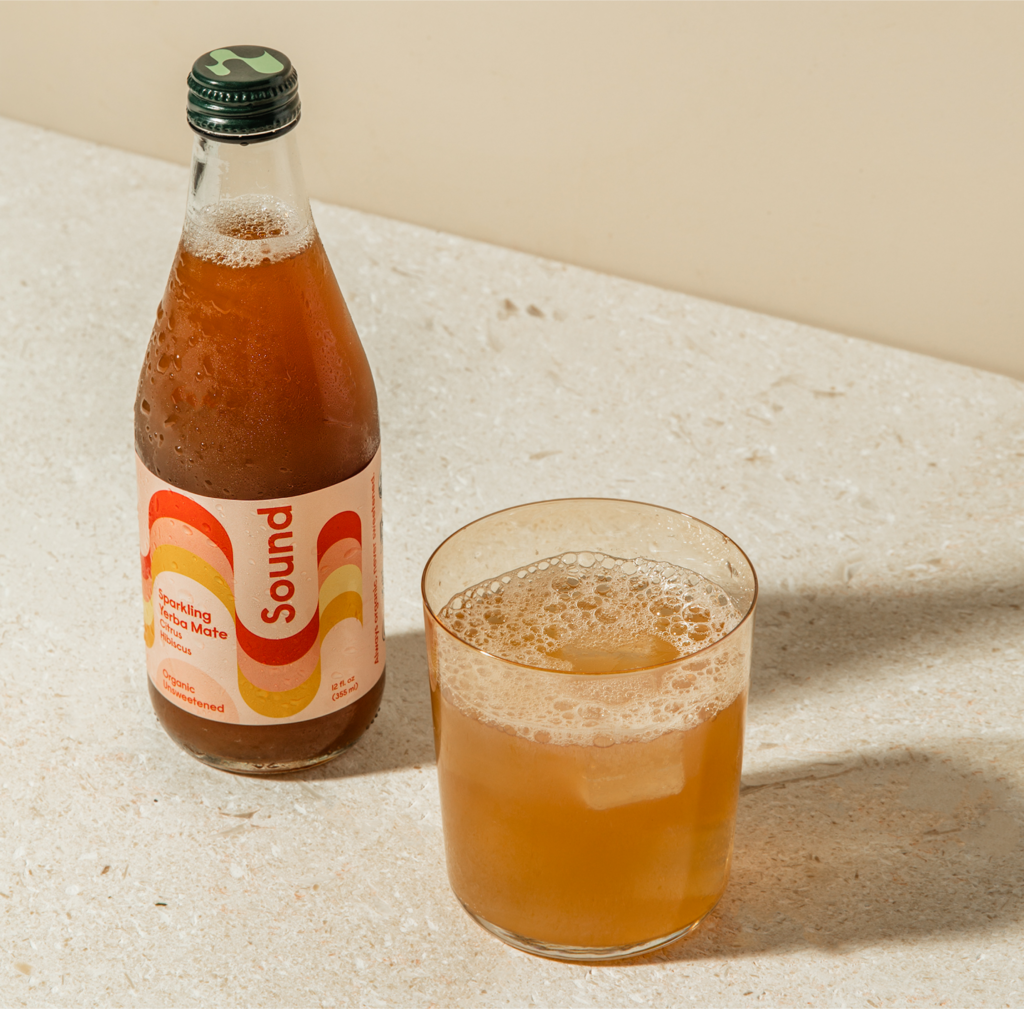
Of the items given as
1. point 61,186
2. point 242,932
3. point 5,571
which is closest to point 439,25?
point 61,186

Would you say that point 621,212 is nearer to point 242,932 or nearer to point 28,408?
point 28,408

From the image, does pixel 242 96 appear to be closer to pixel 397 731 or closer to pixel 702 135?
pixel 397 731

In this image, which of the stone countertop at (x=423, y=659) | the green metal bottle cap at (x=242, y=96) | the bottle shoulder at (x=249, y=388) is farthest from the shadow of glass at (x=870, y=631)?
the green metal bottle cap at (x=242, y=96)

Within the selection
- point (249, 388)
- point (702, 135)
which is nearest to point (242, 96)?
point (249, 388)

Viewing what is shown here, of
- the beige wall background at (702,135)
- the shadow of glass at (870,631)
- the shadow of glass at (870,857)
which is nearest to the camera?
the shadow of glass at (870,857)

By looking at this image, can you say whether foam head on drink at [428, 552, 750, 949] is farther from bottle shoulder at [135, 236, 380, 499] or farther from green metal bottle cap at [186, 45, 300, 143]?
green metal bottle cap at [186, 45, 300, 143]

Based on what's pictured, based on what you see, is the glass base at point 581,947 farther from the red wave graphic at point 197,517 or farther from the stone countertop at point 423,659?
the red wave graphic at point 197,517

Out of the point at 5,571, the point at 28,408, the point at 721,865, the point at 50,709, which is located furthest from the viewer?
the point at 28,408
